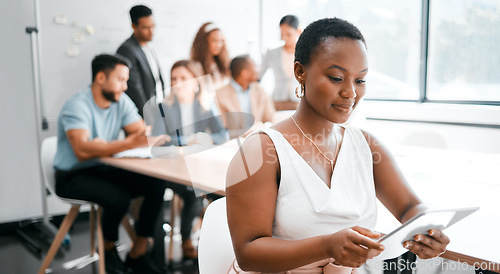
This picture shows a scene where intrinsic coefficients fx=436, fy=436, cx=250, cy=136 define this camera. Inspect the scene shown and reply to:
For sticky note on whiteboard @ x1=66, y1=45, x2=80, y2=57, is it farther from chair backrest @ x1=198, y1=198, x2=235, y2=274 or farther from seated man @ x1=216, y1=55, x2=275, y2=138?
chair backrest @ x1=198, y1=198, x2=235, y2=274

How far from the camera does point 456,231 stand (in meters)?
1.13

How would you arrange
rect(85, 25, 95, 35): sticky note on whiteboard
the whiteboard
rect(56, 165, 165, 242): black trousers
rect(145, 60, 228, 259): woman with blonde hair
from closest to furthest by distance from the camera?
rect(145, 60, 228, 259): woman with blonde hair → rect(56, 165, 165, 242): black trousers → the whiteboard → rect(85, 25, 95, 35): sticky note on whiteboard

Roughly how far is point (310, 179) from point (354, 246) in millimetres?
223

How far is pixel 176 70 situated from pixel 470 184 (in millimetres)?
2232

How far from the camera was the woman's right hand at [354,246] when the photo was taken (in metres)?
0.70

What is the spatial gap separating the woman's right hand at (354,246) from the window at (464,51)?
3.42 m

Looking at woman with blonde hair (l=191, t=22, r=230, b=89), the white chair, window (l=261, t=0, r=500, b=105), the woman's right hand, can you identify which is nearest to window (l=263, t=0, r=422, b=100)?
window (l=261, t=0, r=500, b=105)

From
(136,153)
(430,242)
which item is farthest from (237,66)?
(430,242)

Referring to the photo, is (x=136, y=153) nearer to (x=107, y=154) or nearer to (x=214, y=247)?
(x=107, y=154)

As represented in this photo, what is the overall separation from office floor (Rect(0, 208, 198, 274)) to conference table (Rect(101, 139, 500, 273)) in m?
0.69

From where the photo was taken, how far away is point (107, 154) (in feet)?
8.05

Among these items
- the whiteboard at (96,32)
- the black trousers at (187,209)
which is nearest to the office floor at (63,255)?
the black trousers at (187,209)

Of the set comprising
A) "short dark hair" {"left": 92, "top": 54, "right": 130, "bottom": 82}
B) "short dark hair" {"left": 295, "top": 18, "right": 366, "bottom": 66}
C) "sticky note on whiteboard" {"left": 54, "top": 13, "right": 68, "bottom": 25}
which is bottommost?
"short dark hair" {"left": 295, "top": 18, "right": 366, "bottom": 66}

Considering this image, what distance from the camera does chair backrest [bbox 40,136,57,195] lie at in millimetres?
2373
